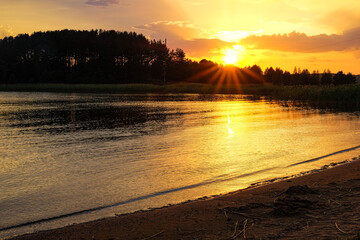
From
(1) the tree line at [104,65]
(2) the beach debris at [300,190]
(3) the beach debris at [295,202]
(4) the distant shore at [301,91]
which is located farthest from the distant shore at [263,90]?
(3) the beach debris at [295,202]

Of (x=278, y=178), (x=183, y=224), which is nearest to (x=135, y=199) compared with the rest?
(x=183, y=224)

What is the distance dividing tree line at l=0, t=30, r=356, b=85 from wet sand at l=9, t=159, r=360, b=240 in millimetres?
116644

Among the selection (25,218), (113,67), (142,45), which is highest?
(142,45)

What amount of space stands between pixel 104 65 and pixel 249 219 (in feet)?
420

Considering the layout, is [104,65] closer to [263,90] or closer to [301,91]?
[263,90]

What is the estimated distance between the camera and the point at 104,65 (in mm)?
129000

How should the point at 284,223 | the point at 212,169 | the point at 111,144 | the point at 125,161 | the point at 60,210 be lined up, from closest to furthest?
the point at 284,223 → the point at 60,210 → the point at 212,169 → the point at 125,161 → the point at 111,144

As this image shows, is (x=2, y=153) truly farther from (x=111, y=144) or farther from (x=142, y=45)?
(x=142, y=45)

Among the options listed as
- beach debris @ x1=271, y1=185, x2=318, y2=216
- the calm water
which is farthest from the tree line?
beach debris @ x1=271, y1=185, x2=318, y2=216

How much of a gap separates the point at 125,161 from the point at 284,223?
22.8ft

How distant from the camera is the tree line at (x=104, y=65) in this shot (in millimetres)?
123938

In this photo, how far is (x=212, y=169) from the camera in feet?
36.2

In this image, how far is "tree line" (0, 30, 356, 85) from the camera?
123938 mm

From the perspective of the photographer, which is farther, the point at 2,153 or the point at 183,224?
the point at 2,153
